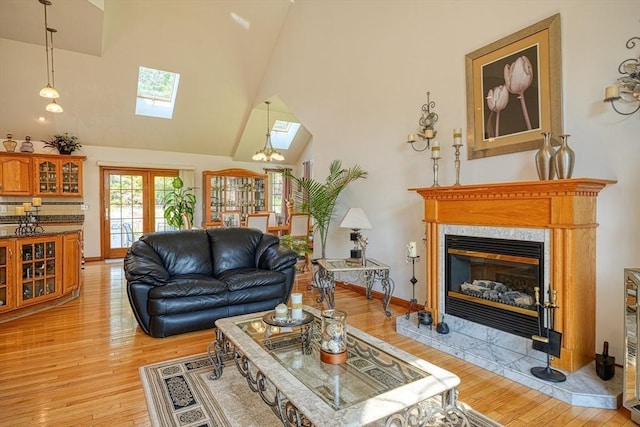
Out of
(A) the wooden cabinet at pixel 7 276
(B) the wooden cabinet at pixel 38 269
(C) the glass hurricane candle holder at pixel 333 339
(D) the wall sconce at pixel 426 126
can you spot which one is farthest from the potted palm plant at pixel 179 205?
(C) the glass hurricane candle holder at pixel 333 339

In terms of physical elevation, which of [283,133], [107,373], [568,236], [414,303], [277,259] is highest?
[283,133]

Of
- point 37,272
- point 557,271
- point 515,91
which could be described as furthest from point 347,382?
point 37,272

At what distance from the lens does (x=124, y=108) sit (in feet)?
22.5

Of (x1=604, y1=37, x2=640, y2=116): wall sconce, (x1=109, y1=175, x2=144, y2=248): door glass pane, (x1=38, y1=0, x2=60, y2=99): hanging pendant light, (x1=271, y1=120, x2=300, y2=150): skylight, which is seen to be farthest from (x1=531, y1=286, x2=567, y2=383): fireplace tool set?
(x1=109, y1=175, x2=144, y2=248): door glass pane

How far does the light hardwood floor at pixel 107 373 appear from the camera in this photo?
6.63 feet

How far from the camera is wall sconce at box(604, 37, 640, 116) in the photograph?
2.31 m

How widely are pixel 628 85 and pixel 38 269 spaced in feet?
18.8

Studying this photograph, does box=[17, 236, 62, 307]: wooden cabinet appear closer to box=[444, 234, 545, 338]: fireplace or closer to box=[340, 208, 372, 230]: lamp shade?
→ box=[340, 208, 372, 230]: lamp shade

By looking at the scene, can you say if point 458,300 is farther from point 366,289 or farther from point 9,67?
point 9,67

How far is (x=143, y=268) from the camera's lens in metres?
3.26

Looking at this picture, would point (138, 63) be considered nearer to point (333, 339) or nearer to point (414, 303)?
point (414, 303)

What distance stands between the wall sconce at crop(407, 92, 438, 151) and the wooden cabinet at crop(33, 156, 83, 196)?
6.73 m

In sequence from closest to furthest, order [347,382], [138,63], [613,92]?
[347,382] → [613,92] → [138,63]

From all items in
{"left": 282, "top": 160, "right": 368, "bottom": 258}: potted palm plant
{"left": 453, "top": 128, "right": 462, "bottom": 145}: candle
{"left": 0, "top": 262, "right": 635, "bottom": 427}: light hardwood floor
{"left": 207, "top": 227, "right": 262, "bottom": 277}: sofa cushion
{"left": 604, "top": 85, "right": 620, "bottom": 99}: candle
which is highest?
{"left": 604, "top": 85, "right": 620, "bottom": 99}: candle
